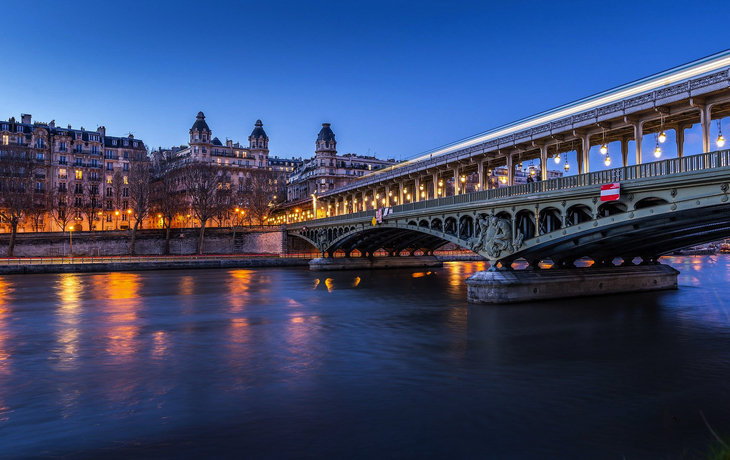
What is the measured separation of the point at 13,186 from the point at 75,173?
35.8m

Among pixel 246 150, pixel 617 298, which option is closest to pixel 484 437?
pixel 617 298

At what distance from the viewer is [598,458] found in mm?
9789

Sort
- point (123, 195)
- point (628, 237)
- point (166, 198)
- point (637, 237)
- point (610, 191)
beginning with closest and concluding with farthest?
point (610, 191) → point (628, 237) → point (637, 237) → point (166, 198) → point (123, 195)

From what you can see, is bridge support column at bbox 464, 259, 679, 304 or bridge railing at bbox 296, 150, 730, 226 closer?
bridge railing at bbox 296, 150, 730, 226

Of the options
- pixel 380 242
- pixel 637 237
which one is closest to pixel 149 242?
pixel 380 242

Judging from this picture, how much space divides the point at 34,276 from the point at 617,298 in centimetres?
6192

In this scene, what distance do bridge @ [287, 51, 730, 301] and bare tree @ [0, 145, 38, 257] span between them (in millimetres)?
62180

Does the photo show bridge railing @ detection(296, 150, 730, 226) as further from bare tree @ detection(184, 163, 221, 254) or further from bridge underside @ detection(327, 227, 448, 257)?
bare tree @ detection(184, 163, 221, 254)

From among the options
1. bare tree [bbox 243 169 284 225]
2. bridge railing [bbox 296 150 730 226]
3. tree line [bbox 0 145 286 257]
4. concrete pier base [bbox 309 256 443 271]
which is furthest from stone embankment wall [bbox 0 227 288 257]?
bridge railing [bbox 296 150 730 226]

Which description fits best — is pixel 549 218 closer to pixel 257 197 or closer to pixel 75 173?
pixel 257 197

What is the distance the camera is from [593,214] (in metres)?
25.3

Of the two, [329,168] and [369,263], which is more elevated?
[329,168]

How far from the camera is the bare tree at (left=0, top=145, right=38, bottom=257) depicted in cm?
7550

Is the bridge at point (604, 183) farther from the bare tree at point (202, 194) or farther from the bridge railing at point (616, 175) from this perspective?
the bare tree at point (202, 194)
